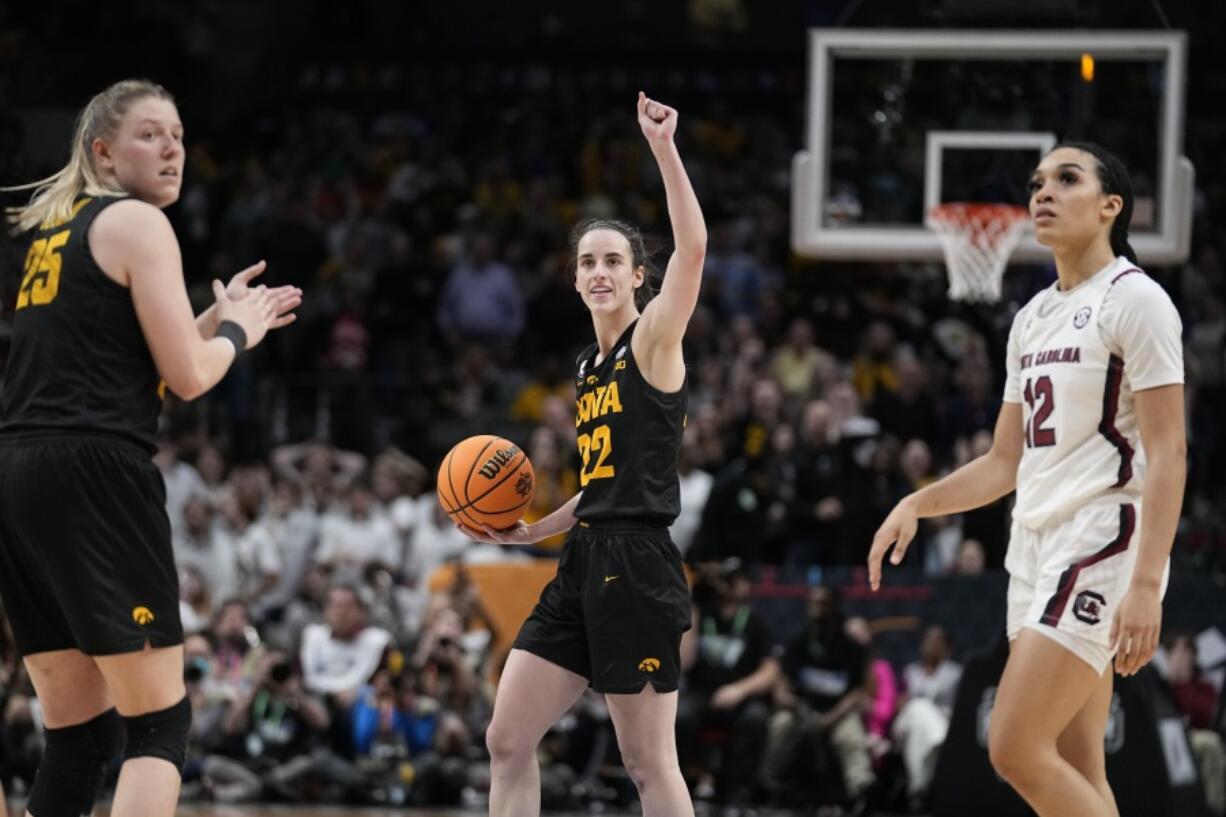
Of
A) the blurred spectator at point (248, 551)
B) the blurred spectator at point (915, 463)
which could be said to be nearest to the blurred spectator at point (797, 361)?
the blurred spectator at point (915, 463)

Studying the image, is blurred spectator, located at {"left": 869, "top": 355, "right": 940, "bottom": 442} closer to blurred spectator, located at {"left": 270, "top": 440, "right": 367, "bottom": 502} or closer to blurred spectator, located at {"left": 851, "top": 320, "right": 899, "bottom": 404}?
blurred spectator, located at {"left": 851, "top": 320, "right": 899, "bottom": 404}

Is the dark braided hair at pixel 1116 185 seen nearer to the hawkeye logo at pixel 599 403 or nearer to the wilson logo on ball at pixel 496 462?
the hawkeye logo at pixel 599 403

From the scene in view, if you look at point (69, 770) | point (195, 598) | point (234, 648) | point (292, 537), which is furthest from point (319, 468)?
point (69, 770)

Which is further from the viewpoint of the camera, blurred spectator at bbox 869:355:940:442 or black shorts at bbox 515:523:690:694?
blurred spectator at bbox 869:355:940:442

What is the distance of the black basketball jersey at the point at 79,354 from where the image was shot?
4848 millimetres

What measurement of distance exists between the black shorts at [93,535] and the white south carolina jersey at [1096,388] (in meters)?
2.47

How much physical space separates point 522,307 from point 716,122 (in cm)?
370

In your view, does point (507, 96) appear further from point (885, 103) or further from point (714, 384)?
point (885, 103)

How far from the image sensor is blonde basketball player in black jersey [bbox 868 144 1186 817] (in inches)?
198

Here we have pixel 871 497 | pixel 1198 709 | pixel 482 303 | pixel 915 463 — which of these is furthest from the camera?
pixel 482 303

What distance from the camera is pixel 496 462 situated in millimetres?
6184

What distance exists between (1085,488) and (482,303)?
11964 mm

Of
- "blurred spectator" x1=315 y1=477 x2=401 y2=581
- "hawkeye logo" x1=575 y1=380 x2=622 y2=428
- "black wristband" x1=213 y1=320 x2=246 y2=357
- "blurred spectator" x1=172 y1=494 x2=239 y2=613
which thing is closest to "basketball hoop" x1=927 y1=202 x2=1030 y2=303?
"hawkeye logo" x1=575 y1=380 x2=622 y2=428

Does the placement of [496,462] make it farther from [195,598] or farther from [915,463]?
[195,598]
